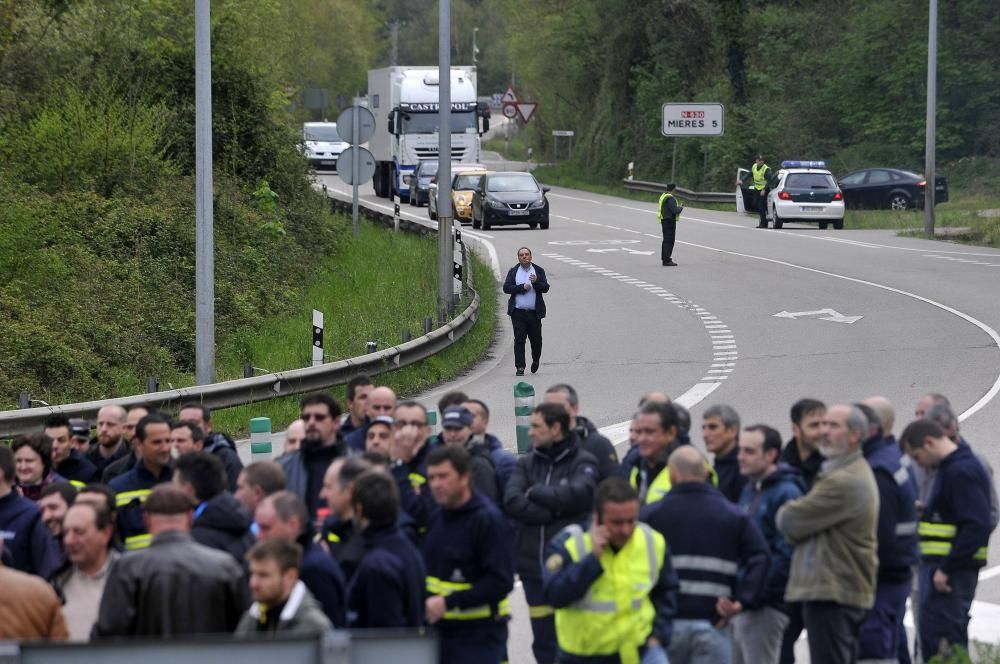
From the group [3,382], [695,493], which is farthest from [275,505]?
[3,382]

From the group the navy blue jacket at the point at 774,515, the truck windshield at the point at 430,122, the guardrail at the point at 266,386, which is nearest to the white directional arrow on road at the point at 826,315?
the guardrail at the point at 266,386

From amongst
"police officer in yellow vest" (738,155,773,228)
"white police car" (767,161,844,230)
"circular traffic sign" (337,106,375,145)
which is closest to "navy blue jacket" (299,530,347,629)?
"circular traffic sign" (337,106,375,145)

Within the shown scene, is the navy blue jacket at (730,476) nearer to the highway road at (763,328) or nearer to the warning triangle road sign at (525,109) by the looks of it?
the highway road at (763,328)

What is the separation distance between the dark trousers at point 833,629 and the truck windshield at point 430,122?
44049 mm

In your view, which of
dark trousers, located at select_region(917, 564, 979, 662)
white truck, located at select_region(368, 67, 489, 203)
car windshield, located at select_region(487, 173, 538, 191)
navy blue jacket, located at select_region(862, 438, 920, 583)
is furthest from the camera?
white truck, located at select_region(368, 67, 489, 203)

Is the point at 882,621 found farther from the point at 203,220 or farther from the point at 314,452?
the point at 203,220

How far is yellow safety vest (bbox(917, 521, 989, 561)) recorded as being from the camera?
335 inches

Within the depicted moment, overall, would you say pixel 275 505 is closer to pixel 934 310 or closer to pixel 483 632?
pixel 483 632

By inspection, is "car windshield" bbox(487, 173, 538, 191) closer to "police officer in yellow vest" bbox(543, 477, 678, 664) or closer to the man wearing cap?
the man wearing cap

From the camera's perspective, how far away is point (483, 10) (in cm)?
13100

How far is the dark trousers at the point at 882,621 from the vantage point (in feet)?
26.2

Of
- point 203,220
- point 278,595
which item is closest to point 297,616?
point 278,595

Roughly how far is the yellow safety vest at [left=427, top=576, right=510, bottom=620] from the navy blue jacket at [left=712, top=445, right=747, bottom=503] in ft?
5.55

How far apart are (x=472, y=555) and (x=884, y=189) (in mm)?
42936
